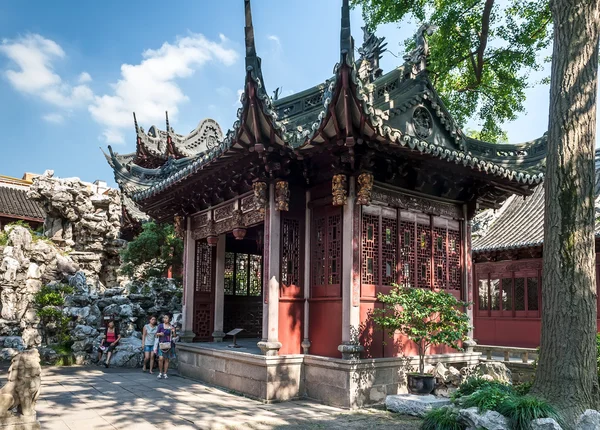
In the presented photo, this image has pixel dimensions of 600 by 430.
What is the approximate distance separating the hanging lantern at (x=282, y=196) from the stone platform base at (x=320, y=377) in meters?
2.35

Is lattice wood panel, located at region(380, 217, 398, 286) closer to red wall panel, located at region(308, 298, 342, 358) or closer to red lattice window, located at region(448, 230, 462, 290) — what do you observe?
red wall panel, located at region(308, 298, 342, 358)

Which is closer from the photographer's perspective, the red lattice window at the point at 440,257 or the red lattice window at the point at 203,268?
the red lattice window at the point at 440,257

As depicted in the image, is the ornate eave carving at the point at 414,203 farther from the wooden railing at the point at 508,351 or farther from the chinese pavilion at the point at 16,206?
the chinese pavilion at the point at 16,206

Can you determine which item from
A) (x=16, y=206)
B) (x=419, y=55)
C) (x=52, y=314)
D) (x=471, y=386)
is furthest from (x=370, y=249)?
(x=16, y=206)

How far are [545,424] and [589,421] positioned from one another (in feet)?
1.64

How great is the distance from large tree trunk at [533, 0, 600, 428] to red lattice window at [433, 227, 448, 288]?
328cm

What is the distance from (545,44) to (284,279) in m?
10.3

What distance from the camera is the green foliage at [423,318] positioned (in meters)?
7.22

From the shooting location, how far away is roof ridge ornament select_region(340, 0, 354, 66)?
20.4ft

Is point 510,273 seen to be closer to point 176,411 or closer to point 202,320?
point 202,320

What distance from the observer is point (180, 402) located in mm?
7664

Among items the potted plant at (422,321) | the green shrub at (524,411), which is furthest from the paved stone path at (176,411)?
the green shrub at (524,411)


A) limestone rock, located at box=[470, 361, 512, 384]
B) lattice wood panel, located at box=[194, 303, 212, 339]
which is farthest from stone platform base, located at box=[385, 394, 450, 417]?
lattice wood panel, located at box=[194, 303, 212, 339]

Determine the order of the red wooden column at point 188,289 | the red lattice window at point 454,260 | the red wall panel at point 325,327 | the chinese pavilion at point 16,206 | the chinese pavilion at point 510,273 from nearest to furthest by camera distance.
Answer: the red wall panel at point 325,327, the red lattice window at point 454,260, the red wooden column at point 188,289, the chinese pavilion at point 510,273, the chinese pavilion at point 16,206
